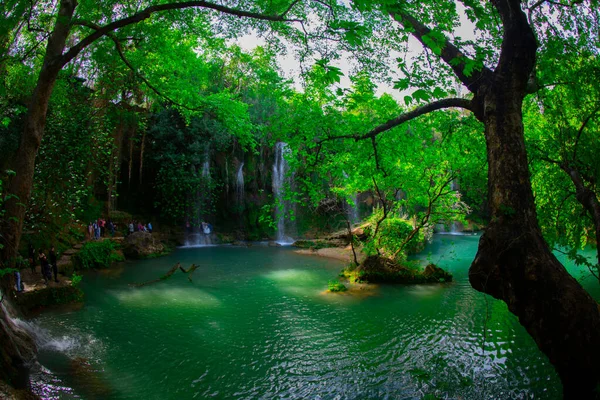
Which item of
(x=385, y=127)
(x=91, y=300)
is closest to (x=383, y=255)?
(x=385, y=127)

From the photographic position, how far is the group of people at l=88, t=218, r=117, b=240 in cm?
1944

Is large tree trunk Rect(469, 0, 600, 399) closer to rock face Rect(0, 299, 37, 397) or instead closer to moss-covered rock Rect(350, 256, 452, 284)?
rock face Rect(0, 299, 37, 397)

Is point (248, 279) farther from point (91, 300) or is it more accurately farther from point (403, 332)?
point (403, 332)

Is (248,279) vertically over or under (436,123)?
under

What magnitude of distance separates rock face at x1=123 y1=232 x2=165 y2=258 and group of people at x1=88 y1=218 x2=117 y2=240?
1536mm

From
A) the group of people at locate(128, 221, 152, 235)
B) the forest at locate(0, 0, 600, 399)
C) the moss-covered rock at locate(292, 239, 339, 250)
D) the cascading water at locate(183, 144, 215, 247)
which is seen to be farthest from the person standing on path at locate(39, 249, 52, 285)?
the moss-covered rock at locate(292, 239, 339, 250)

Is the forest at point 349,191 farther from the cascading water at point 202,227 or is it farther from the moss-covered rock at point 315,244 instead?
the cascading water at point 202,227

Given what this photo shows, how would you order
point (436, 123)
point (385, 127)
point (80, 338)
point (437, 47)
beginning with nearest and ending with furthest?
1. point (437, 47)
2. point (385, 127)
3. point (436, 123)
4. point (80, 338)

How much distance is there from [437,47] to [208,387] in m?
6.39

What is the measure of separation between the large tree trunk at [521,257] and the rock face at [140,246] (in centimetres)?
1859

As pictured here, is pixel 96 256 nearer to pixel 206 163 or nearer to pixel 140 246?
pixel 140 246

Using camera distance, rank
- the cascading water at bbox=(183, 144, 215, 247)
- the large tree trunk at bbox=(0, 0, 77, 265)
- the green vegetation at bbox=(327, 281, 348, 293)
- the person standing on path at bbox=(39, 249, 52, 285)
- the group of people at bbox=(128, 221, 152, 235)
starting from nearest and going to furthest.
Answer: the large tree trunk at bbox=(0, 0, 77, 265) < the person standing on path at bbox=(39, 249, 52, 285) < the green vegetation at bbox=(327, 281, 348, 293) < the group of people at bbox=(128, 221, 152, 235) < the cascading water at bbox=(183, 144, 215, 247)

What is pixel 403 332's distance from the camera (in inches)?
356

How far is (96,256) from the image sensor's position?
16.6 metres
